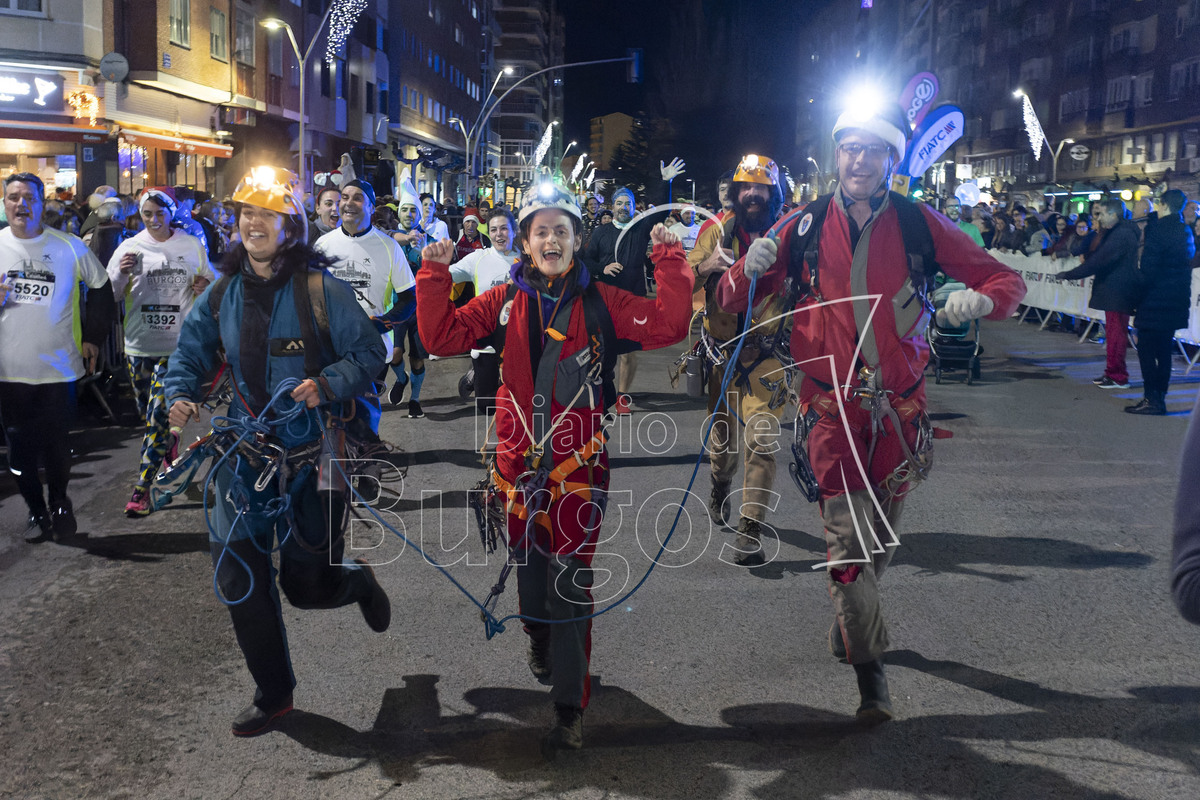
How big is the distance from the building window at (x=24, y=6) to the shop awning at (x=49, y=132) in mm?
2270

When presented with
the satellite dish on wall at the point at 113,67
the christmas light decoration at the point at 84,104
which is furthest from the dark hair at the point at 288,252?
the satellite dish on wall at the point at 113,67

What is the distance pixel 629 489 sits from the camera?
8562 mm

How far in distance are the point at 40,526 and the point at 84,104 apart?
67.9 feet

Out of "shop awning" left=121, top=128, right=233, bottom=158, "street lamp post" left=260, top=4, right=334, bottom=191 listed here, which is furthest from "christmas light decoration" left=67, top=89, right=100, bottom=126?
"street lamp post" left=260, top=4, right=334, bottom=191

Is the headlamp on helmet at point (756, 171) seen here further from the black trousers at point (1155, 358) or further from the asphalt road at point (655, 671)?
the black trousers at point (1155, 358)

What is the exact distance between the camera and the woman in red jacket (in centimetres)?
428

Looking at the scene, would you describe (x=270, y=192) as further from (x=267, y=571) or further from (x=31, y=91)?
(x=31, y=91)

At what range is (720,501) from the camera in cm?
754

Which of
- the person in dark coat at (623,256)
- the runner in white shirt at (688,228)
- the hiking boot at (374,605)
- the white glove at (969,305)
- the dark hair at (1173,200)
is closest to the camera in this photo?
the white glove at (969,305)

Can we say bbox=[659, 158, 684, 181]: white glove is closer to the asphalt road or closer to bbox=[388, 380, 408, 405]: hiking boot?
bbox=[388, 380, 408, 405]: hiking boot

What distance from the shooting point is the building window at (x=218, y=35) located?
32.7 meters

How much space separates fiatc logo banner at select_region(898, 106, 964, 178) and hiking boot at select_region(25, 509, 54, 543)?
11.5 meters

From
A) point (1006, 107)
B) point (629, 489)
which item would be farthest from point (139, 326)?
point (1006, 107)

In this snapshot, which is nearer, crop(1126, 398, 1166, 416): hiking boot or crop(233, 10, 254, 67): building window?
crop(1126, 398, 1166, 416): hiking boot
